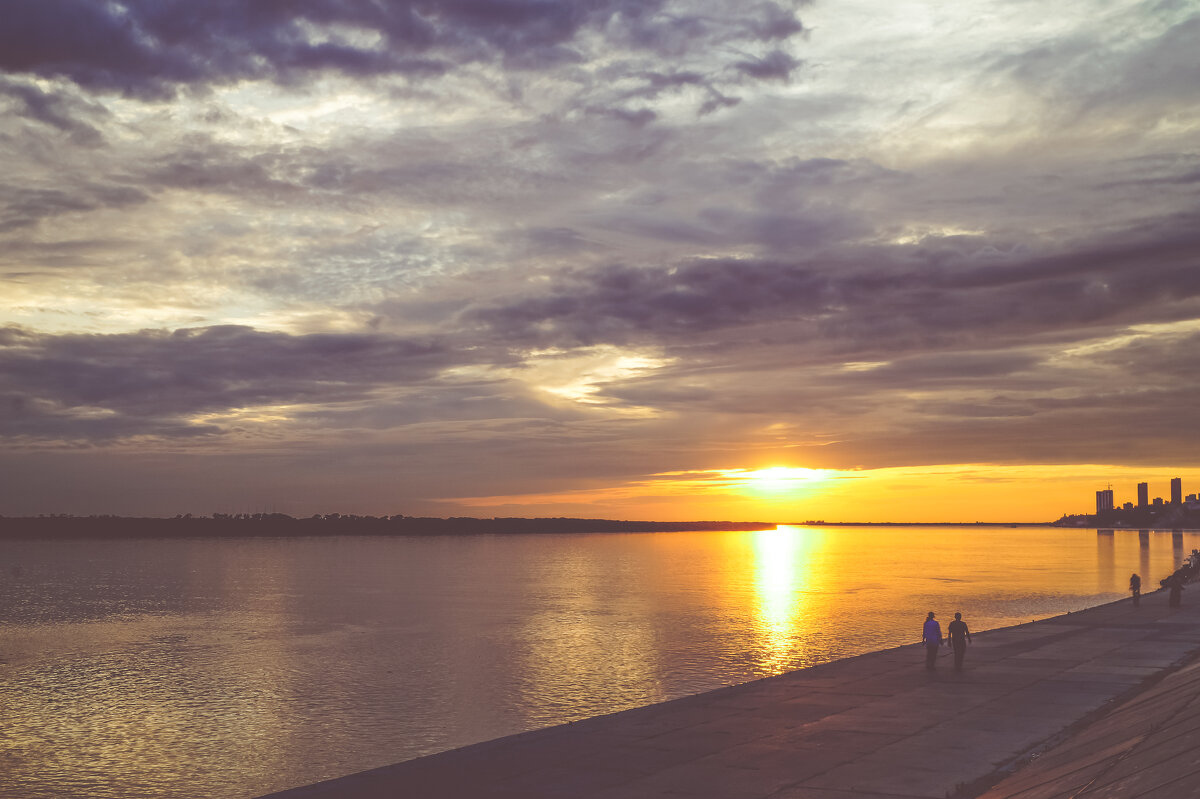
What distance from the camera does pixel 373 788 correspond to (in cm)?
1936

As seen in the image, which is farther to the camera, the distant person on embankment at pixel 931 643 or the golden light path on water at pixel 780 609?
the golden light path on water at pixel 780 609

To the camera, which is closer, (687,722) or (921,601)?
(687,722)

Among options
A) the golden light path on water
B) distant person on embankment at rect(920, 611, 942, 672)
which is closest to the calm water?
the golden light path on water

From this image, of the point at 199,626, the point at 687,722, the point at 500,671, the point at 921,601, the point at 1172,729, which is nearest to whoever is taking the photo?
the point at 1172,729

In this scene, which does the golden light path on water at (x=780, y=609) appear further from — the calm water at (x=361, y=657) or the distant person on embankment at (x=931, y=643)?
the distant person on embankment at (x=931, y=643)

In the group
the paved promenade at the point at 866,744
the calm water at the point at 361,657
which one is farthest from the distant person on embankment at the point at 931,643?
the calm water at the point at 361,657

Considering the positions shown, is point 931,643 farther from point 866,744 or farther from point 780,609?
point 780,609

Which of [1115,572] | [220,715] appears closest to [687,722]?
[220,715]

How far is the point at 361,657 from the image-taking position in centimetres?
5219

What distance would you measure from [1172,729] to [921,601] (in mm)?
79710

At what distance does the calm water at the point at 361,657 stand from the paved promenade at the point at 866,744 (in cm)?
784

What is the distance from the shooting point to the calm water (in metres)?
30.3

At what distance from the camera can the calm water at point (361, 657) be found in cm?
3028

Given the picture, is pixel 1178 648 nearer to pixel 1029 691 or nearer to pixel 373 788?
pixel 1029 691
